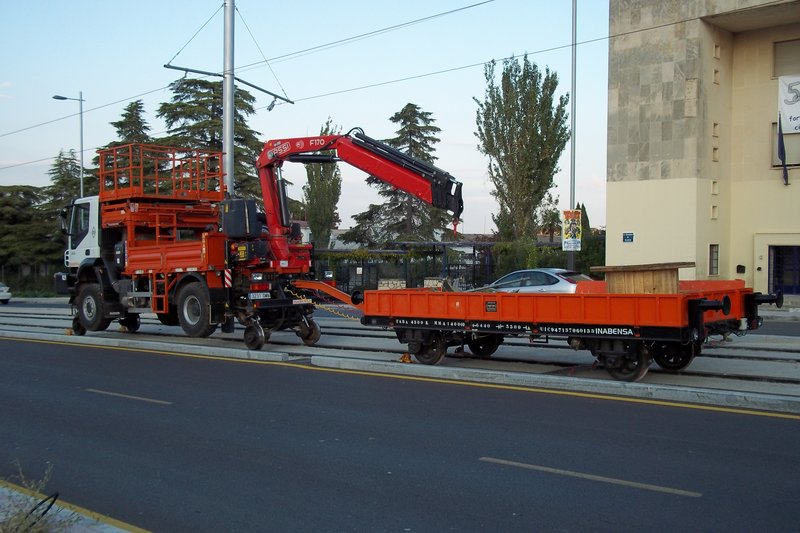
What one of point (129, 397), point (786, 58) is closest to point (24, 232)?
point (786, 58)

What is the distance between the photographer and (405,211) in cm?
6112

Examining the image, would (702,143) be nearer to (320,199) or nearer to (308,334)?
(308,334)

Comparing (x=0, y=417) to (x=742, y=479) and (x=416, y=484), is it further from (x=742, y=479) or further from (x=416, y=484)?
(x=742, y=479)

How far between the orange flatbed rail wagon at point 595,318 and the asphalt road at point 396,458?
4.54 ft

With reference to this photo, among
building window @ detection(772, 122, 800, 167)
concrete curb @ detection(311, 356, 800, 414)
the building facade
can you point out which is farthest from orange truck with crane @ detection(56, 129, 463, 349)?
building window @ detection(772, 122, 800, 167)

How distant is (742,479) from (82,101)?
→ 139 feet

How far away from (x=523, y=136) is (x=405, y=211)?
24.8 metres

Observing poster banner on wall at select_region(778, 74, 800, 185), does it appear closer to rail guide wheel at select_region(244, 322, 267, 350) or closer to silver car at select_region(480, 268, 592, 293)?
silver car at select_region(480, 268, 592, 293)

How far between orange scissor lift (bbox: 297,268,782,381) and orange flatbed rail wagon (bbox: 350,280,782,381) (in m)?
0.01

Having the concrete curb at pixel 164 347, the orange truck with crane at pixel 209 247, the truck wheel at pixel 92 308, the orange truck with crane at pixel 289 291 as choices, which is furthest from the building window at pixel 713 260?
the truck wheel at pixel 92 308

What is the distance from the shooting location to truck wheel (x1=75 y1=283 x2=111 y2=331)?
19266mm

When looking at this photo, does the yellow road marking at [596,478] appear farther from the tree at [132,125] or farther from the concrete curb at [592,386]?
the tree at [132,125]

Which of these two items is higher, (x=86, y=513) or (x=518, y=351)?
(x=518, y=351)

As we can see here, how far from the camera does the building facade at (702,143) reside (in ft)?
96.5
